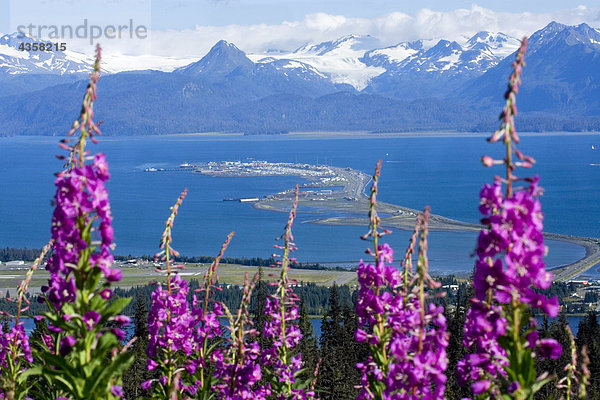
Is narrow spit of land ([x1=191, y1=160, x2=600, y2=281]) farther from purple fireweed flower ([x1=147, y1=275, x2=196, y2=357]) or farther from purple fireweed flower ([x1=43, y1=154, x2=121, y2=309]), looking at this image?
purple fireweed flower ([x1=43, y1=154, x2=121, y2=309])

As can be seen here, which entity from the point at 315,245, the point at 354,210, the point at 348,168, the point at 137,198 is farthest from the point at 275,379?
the point at 348,168

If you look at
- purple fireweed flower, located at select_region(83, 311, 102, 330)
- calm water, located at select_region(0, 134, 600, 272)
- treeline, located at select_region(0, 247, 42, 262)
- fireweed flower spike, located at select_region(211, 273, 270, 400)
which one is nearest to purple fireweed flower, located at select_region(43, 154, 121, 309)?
purple fireweed flower, located at select_region(83, 311, 102, 330)

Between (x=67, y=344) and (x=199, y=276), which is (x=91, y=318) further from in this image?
(x=199, y=276)

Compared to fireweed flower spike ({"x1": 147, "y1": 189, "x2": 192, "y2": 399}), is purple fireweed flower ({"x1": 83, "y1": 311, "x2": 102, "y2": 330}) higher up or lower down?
higher up

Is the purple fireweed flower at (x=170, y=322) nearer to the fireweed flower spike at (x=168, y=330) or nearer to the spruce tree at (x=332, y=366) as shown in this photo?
the fireweed flower spike at (x=168, y=330)

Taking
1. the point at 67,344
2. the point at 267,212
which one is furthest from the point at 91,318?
the point at 267,212

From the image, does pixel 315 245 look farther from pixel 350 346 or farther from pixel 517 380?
pixel 517 380

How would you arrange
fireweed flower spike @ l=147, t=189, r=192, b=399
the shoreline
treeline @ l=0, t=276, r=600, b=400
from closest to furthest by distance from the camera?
fireweed flower spike @ l=147, t=189, r=192, b=399, treeline @ l=0, t=276, r=600, b=400, the shoreline
